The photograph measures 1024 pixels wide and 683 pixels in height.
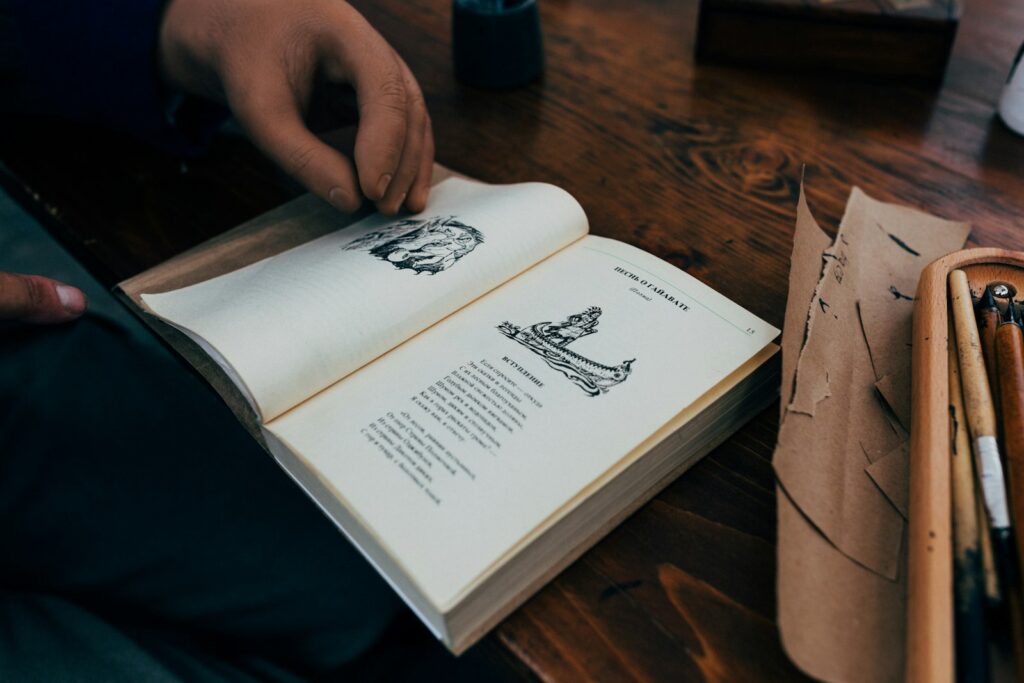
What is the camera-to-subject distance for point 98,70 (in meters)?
0.69

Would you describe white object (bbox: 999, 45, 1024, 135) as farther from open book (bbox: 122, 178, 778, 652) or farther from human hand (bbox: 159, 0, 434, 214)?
human hand (bbox: 159, 0, 434, 214)

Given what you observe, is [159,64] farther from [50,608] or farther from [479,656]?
[479,656]

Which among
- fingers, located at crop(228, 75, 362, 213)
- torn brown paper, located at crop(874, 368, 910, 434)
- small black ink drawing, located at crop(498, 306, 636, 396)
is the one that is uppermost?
fingers, located at crop(228, 75, 362, 213)

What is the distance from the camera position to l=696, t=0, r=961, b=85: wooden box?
74 centimetres

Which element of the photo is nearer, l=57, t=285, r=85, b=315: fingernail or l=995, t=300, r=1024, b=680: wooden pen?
l=995, t=300, r=1024, b=680: wooden pen

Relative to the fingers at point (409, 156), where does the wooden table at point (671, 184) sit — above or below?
below

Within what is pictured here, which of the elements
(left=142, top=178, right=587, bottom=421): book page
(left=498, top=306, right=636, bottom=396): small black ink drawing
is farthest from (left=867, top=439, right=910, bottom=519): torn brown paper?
(left=142, top=178, right=587, bottom=421): book page

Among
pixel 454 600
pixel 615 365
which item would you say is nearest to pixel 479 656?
pixel 454 600

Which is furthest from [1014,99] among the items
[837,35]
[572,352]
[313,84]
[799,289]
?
[313,84]

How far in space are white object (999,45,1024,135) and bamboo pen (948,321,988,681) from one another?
487 millimetres

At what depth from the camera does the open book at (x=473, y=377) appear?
363 mm

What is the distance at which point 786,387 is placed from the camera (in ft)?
1.26

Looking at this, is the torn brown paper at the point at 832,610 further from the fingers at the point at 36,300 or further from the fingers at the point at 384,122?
the fingers at the point at 36,300

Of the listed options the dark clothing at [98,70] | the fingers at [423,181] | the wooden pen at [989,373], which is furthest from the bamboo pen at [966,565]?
the dark clothing at [98,70]
